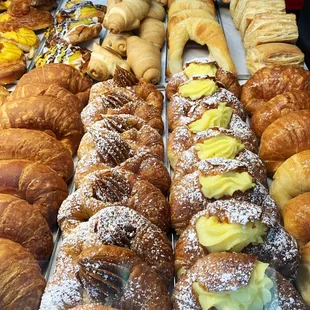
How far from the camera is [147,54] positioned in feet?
8.72

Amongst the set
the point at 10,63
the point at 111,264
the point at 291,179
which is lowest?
the point at 291,179

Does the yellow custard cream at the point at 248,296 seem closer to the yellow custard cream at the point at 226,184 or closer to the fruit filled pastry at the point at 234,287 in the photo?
the fruit filled pastry at the point at 234,287

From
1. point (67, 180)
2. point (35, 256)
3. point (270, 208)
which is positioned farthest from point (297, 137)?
point (35, 256)

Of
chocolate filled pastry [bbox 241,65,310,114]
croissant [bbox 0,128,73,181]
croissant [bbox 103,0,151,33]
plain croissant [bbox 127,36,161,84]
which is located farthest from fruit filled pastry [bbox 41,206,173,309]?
croissant [bbox 103,0,151,33]

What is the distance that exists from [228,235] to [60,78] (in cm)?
143

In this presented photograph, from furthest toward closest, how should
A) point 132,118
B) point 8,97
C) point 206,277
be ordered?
point 8,97 → point 132,118 → point 206,277

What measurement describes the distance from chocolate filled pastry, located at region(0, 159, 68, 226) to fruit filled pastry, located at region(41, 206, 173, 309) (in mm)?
247

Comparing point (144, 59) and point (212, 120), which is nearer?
point (212, 120)

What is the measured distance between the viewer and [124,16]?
2.84 m

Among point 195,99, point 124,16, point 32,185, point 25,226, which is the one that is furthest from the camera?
point 124,16

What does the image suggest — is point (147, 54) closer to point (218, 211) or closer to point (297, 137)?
point (297, 137)

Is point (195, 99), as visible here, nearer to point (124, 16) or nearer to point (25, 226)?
point (124, 16)

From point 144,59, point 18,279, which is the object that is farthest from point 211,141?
point 144,59

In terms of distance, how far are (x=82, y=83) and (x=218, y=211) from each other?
1.34 meters
